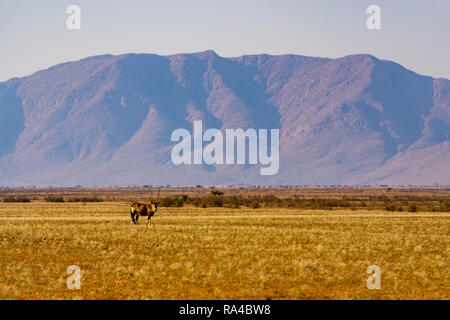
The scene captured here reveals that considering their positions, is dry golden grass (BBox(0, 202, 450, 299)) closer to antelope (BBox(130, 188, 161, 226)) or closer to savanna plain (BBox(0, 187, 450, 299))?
savanna plain (BBox(0, 187, 450, 299))

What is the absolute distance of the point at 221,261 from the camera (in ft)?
77.5

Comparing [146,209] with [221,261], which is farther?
[146,209]

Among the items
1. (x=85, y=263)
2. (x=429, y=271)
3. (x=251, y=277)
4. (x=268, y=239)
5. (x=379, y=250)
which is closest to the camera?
(x=251, y=277)

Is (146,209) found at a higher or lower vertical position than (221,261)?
higher

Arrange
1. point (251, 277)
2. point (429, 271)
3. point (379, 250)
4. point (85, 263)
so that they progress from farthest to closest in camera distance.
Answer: point (379, 250), point (85, 263), point (429, 271), point (251, 277)

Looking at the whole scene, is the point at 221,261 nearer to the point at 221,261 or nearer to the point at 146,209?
the point at 221,261

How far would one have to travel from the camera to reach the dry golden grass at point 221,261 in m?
18.8

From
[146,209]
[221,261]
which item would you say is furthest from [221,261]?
[146,209]

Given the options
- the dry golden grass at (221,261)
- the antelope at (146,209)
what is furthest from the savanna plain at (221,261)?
the antelope at (146,209)

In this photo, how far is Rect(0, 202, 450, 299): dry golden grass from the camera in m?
18.8
